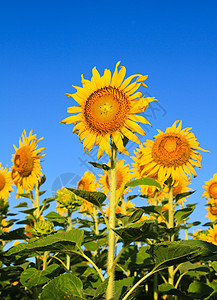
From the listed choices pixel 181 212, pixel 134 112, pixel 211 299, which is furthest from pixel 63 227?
pixel 134 112

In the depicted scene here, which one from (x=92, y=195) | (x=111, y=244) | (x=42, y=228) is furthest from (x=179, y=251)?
(x=42, y=228)

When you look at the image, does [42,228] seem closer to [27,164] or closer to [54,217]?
[54,217]

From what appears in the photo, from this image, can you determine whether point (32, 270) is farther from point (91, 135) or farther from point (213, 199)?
point (213, 199)

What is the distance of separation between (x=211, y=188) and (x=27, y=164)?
4.12 metres

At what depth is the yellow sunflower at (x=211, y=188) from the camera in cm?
764

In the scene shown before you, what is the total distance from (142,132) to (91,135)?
546 millimetres

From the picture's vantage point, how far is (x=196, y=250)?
258 cm

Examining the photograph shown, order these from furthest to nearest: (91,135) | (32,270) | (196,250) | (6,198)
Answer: (6,198)
(32,270)
(91,135)
(196,250)

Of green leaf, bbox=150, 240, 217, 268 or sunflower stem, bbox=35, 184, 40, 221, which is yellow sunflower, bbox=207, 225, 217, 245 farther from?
green leaf, bbox=150, 240, 217, 268

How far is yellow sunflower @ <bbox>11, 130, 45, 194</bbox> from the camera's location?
605 centimetres

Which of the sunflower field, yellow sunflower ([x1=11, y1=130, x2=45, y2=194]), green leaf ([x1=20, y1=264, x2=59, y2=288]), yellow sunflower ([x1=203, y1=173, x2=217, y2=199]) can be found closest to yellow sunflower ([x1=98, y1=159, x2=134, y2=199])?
the sunflower field

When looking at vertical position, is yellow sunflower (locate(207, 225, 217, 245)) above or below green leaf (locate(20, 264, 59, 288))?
above

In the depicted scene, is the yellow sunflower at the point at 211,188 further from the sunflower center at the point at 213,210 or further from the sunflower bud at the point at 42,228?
the sunflower bud at the point at 42,228

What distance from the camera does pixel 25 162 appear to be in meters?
6.09
